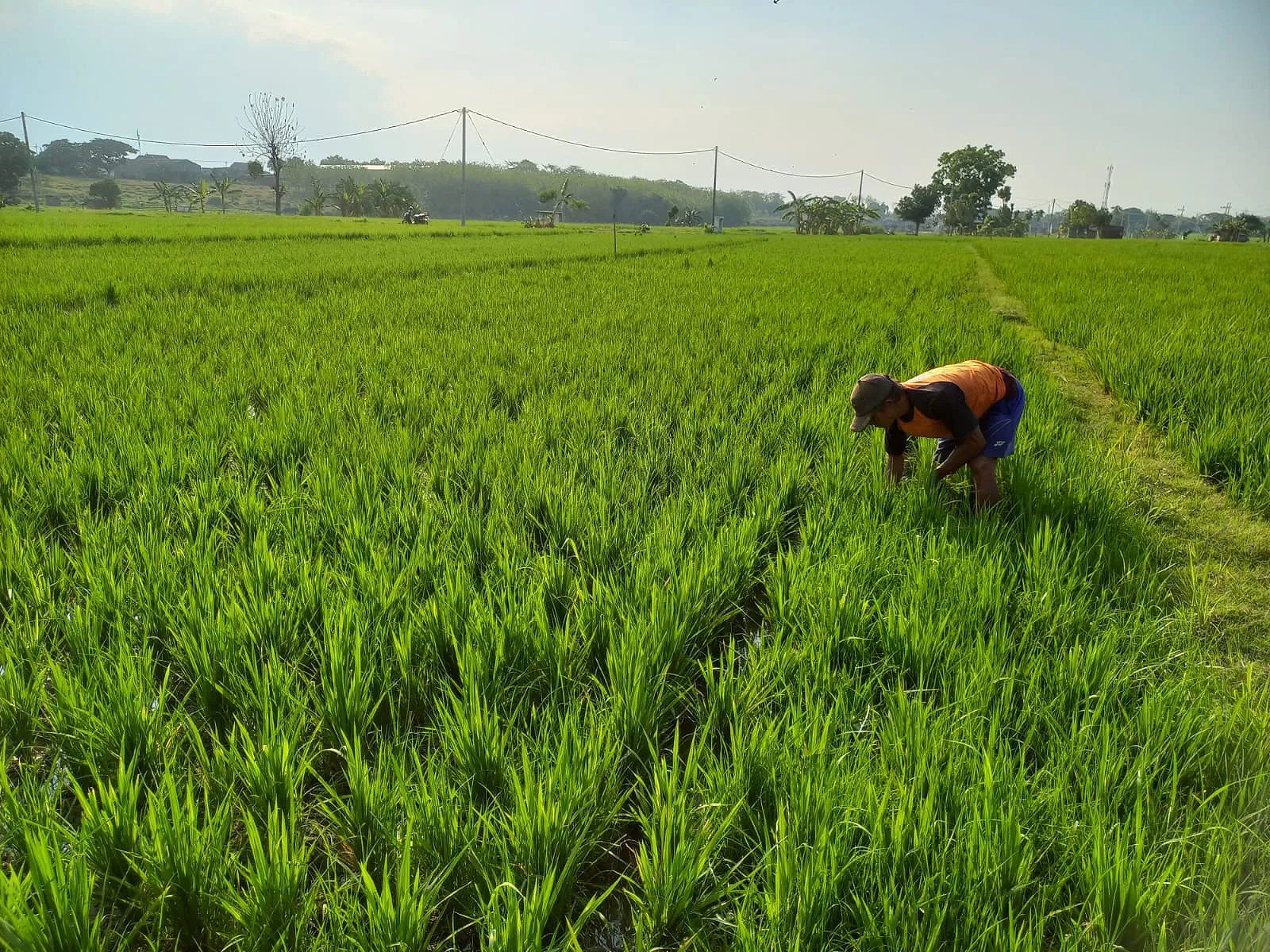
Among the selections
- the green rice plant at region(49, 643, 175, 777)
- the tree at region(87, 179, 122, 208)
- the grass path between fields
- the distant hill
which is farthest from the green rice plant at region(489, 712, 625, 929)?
the distant hill

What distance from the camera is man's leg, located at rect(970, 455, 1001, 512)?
253cm

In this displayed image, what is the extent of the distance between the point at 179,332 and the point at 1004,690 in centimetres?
640

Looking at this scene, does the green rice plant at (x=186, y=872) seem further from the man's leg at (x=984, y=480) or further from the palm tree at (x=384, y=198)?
the palm tree at (x=384, y=198)

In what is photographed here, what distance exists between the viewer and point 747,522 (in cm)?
232

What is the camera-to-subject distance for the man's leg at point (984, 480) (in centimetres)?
253

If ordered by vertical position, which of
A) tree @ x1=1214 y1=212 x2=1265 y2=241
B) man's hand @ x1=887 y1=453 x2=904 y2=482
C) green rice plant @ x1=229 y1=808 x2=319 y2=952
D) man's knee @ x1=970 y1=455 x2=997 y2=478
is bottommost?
green rice plant @ x1=229 y1=808 x2=319 y2=952

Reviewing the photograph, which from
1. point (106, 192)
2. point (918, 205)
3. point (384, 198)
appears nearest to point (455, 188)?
point (106, 192)

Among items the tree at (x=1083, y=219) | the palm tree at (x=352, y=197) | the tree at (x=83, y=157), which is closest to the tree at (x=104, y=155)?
the tree at (x=83, y=157)

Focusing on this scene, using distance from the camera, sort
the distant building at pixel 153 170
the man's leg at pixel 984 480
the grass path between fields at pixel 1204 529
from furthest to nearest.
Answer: the distant building at pixel 153 170 → the man's leg at pixel 984 480 → the grass path between fields at pixel 1204 529

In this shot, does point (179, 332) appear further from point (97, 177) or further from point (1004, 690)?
point (97, 177)

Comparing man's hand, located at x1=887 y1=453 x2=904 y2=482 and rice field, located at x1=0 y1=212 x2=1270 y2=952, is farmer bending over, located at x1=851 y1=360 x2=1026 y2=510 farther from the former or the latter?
rice field, located at x1=0 y1=212 x2=1270 y2=952

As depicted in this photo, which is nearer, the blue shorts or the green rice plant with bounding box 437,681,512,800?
the green rice plant with bounding box 437,681,512,800

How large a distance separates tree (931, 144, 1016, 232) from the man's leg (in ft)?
208

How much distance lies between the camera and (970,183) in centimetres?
5884
